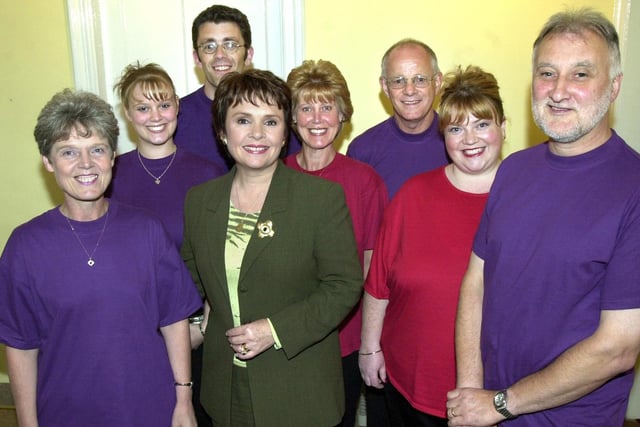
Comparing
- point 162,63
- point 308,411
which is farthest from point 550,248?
point 162,63

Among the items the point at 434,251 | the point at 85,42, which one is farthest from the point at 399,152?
the point at 85,42

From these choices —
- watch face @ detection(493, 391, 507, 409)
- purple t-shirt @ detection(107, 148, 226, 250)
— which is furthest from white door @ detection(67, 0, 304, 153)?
watch face @ detection(493, 391, 507, 409)

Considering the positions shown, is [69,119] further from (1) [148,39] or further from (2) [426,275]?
(1) [148,39]

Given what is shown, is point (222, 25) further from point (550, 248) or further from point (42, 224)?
point (550, 248)

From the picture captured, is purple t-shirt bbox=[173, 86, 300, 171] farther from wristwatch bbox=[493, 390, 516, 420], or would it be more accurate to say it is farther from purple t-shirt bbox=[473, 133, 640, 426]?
wristwatch bbox=[493, 390, 516, 420]

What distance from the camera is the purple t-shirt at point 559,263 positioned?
4.74 feet

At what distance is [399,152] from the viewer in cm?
265

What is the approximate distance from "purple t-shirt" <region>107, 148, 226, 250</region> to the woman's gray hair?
1.59 ft

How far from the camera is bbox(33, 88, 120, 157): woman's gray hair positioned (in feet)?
6.01

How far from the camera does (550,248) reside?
60.5 inches

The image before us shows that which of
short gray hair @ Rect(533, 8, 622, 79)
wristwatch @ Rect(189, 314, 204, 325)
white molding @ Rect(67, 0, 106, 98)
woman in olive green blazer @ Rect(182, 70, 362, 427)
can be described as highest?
white molding @ Rect(67, 0, 106, 98)

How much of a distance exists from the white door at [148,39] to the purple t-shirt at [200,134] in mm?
696

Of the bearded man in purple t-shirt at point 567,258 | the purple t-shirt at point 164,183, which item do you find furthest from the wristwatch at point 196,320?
the bearded man in purple t-shirt at point 567,258

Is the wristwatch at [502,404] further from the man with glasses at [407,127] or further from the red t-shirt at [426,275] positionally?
the man with glasses at [407,127]
